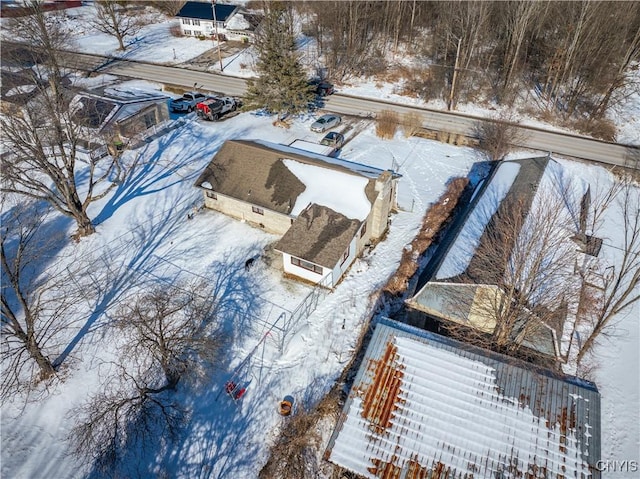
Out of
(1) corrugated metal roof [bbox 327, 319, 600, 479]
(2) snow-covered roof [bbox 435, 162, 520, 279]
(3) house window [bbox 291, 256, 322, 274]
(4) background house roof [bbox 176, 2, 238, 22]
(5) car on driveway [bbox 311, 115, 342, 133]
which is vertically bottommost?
(5) car on driveway [bbox 311, 115, 342, 133]

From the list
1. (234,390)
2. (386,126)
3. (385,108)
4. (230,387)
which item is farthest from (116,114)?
(234,390)

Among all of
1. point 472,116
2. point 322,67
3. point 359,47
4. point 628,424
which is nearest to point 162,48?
point 322,67

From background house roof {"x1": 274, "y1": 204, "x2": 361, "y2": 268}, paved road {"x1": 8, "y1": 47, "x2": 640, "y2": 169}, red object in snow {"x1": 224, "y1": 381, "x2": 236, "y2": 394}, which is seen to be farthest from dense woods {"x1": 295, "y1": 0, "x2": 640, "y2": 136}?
red object in snow {"x1": 224, "y1": 381, "x2": 236, "y2": 394}

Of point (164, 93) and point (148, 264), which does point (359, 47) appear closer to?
point (164, 93)

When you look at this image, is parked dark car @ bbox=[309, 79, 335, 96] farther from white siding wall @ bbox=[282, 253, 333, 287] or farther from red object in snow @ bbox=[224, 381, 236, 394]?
red object in snow @ bbox=[224, 381, 236, 394]

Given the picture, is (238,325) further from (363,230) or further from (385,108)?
(385,108)

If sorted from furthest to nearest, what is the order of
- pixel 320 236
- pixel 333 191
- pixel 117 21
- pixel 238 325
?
1. pixel 117 21
2. pixel 333 191
3. pixel 320 236
4. pixel 238 325

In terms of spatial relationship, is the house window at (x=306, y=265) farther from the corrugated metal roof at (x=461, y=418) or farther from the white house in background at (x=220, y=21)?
the white house in background at (x=220, y=21)

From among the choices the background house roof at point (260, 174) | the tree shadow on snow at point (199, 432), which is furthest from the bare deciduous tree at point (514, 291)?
the tree shadow on snow at point (199, 432)
